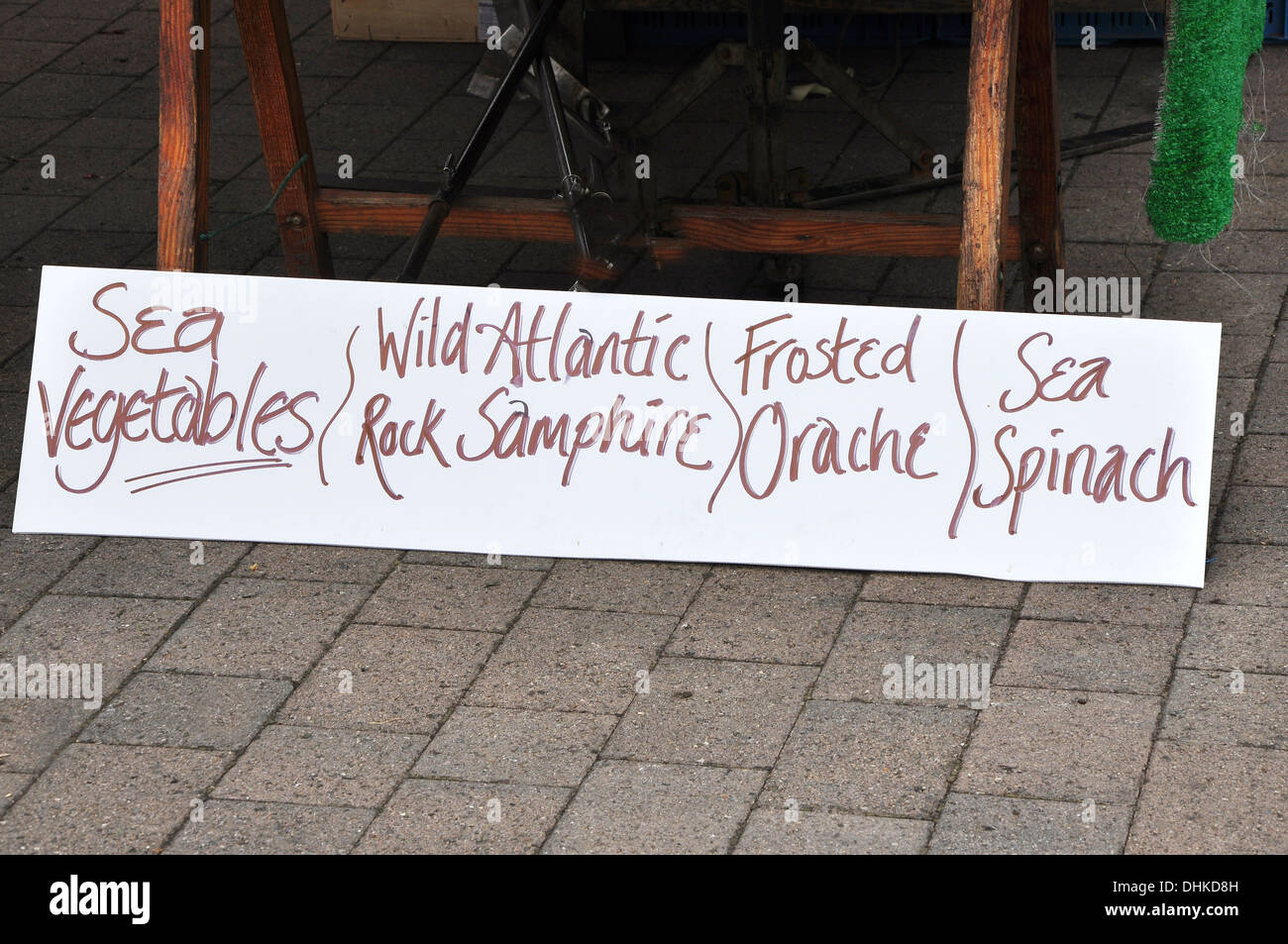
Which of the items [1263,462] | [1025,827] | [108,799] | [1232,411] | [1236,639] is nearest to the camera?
[1025,827]

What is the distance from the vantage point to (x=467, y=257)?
5.20m

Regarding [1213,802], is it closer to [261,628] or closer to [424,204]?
[261,628]

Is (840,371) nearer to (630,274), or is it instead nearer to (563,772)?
(563,772)

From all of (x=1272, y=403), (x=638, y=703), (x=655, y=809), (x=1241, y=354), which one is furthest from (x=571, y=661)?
(x=1241, y=354)

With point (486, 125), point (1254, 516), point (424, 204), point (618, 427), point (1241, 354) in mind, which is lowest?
point (1254, 516)

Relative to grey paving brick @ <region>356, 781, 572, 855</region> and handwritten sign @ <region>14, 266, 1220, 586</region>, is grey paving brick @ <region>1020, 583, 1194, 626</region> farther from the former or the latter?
Answer: grey paving brick @ <region>356, 781, 572, 855</region>

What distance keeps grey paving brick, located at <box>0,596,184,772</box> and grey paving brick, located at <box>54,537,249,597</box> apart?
0.13 feet

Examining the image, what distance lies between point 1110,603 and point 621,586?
0.94 meters

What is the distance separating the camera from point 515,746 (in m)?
3.09

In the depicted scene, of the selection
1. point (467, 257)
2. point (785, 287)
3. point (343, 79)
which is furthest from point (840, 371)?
point (343, 79)

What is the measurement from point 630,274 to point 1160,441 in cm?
199

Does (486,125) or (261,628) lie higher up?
(486,125)

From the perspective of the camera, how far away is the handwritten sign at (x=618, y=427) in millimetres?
3400

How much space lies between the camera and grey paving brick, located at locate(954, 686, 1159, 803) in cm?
292
